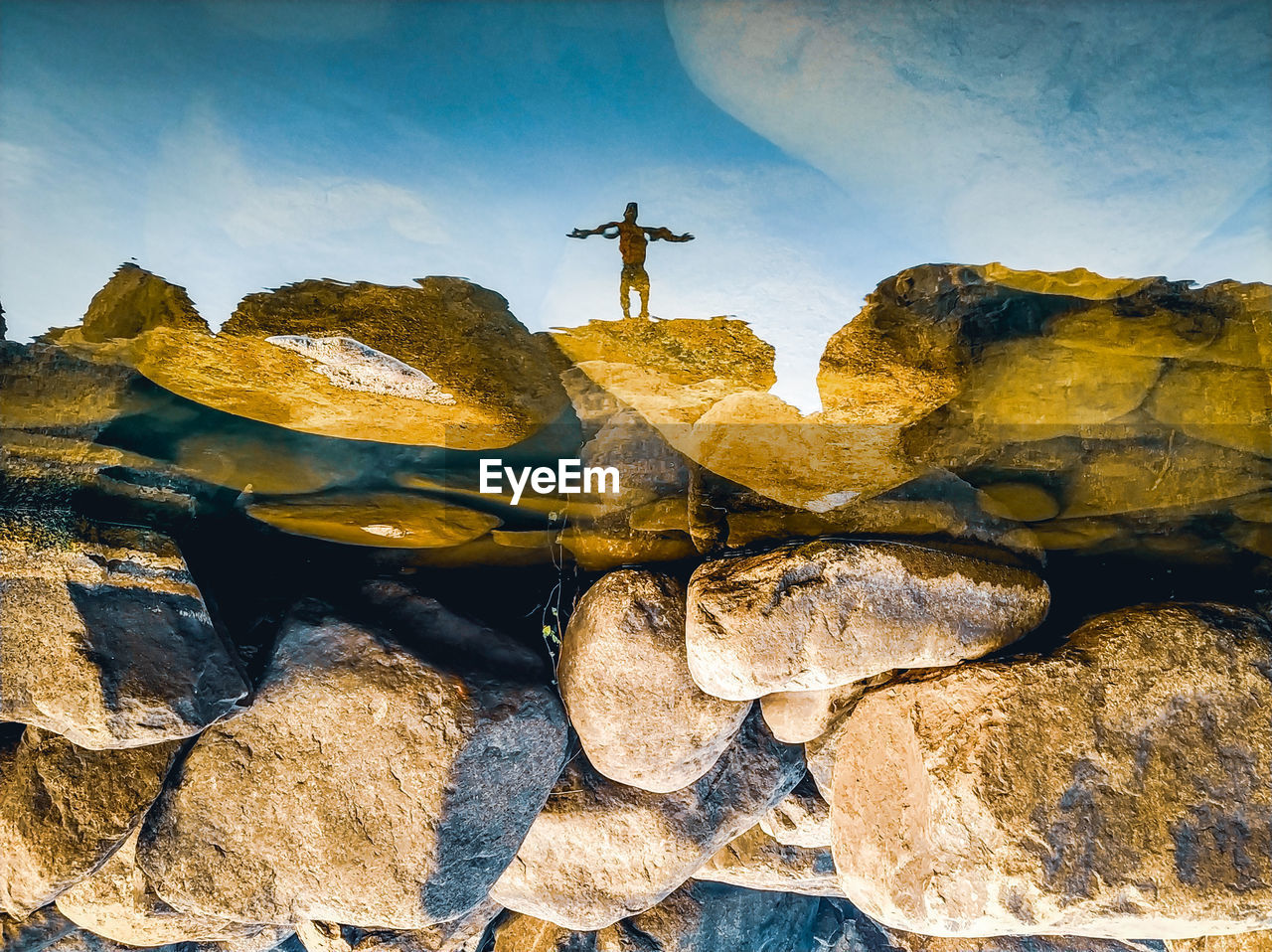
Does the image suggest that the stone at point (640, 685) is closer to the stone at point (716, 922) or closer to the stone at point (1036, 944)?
the stone at point (716, 922)

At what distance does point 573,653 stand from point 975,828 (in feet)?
7.20

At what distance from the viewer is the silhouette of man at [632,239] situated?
7.47 ft

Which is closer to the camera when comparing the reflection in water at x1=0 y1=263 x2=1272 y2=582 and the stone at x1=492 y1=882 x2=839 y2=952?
the reflection in water at x1=0 y1=263 x2=1272 y2=582

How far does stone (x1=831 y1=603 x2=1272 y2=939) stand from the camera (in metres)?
2.62

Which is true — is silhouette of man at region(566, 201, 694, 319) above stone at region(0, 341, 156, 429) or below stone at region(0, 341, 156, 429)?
above

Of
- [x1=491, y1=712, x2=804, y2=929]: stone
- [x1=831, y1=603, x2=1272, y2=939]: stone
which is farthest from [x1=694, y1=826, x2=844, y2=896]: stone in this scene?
[x1=831, y1=603, x2=1272, y2=939]: stone

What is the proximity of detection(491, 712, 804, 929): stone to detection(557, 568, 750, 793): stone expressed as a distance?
49cm

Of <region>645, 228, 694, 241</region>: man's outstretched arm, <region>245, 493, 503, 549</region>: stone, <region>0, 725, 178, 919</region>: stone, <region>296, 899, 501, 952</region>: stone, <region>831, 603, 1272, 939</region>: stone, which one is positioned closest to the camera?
<region>645, 228, 694, 241</region>: man's outstretched arm

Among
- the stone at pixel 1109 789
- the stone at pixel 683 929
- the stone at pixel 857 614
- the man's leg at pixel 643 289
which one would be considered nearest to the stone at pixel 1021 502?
the stone at pixel 857 614

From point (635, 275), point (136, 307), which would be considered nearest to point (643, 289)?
point (635, 275)

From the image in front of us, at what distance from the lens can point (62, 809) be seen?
127 inches

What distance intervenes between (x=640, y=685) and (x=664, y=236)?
2442mm

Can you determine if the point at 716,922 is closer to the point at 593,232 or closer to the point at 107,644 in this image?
the point at 107,644

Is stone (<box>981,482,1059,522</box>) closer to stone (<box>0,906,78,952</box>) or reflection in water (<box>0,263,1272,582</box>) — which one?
reflection in water (<box>0,263,1272,582</box>)
